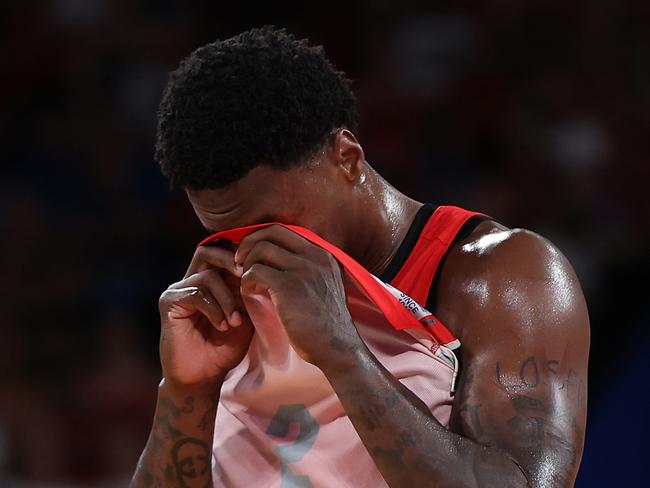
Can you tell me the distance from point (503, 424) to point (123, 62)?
18.0 ft

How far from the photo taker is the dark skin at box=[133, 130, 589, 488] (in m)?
2.05

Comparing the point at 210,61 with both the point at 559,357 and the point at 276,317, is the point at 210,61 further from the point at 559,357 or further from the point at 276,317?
the point at 559,357

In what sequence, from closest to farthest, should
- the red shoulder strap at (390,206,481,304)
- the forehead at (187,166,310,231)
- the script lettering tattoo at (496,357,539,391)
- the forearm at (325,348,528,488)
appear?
the forearm at (325,348,528,488) → the script lettering tattoo at (496,357,539,391) → the forehead at (187,166,310,231) → the red shoulder strap at (390,206,481,304)

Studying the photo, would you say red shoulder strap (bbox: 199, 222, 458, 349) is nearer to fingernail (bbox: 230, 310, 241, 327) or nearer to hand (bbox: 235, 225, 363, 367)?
hand (bbox: 235, 225, 363, 367)

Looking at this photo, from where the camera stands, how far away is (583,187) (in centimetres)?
621

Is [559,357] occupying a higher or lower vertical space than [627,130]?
higher

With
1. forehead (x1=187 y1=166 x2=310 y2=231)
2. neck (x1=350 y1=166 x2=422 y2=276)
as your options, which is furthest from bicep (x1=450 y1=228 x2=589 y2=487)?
forehead (x1=187 y1=166 x2=310 y2=231)

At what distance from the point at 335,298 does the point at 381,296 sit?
0.11 metres

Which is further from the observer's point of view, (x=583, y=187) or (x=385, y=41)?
(x=385, y=41)

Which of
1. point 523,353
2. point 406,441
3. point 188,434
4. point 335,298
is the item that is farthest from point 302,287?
Result: point 188,434

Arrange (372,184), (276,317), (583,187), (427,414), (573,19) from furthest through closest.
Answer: (573,19) < (583,187) < (372,184) < (276,317) < (427,414)

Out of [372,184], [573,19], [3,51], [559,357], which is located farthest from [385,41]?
[559,357]

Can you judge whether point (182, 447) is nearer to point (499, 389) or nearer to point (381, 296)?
point (381, 296)

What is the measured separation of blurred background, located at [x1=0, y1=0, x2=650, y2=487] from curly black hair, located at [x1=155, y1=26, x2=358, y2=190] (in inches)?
106
